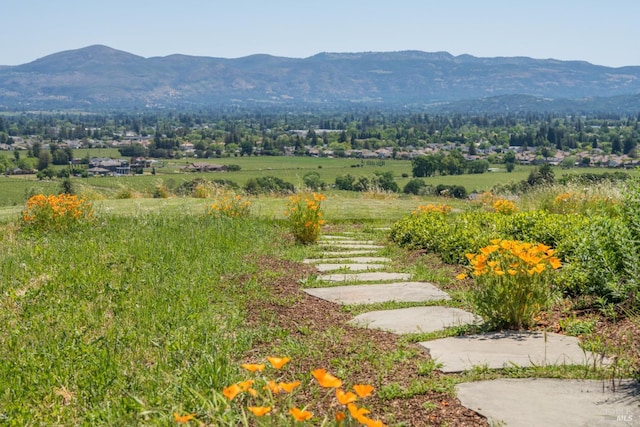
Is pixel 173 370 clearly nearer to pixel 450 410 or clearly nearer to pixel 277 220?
pixel 450 410

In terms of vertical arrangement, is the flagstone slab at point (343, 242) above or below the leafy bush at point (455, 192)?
above

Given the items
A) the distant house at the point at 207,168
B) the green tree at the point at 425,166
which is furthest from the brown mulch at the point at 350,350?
the distant house at the point at 207,168

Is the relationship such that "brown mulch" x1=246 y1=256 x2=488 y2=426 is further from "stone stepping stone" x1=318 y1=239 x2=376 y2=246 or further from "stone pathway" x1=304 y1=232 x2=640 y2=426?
"stone stepping stone" x1=318 y1=239 x2=376 y2=246

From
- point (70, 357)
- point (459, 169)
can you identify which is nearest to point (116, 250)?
point (70, 357)

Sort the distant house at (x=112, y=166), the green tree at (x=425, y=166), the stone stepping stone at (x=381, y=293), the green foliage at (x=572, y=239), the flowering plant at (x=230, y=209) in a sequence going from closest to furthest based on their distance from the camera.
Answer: the green foliage at (x=572, y=239), the stone stepping stone at (x=381, y=293), the flowering plant at (x=230, y=209), the green tree at (x=425, y=166), the distant house at (x=112, y=166)

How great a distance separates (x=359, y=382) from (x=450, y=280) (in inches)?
109

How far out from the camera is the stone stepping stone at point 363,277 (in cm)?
593

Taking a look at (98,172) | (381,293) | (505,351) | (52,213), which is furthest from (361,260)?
(98,172)

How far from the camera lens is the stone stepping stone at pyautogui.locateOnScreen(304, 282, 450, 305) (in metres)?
5.14

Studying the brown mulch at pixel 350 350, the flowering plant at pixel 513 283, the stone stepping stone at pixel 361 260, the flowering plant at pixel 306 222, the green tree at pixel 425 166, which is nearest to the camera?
the brown mulch at pixel 350 350

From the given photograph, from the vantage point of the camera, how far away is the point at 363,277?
6055 millimetres

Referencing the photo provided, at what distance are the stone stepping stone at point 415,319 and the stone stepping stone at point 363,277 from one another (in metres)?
1.15

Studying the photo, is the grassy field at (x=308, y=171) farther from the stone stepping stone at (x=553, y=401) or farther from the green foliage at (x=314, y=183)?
the stone stepping stone at (x=553, y=401)

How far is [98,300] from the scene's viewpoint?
472cm
